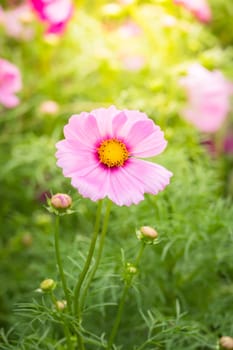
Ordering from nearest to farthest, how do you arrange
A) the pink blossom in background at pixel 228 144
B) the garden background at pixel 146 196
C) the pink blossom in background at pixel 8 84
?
the garden background at pixel 146 196, the pink blossom in background at pixel 8 84, the pink blossom in background at pixel 228 144

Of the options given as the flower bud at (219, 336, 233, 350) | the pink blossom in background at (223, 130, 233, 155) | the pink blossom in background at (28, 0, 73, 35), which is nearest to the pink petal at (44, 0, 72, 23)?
the pink blossom in background at (28, 0, 73, 35)

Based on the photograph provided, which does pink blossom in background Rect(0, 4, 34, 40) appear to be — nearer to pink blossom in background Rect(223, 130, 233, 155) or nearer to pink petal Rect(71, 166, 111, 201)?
pink blossom in background Rect(223, 130, 233, 155)

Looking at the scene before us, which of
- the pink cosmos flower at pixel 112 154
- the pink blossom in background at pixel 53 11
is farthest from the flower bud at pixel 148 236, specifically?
the pink blossom in background at pixel 53 11

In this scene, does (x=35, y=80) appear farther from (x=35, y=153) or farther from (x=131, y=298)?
(x=131, y=298)

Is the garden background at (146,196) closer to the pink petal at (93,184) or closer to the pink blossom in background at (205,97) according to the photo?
the pink blossom in background at (205,97)

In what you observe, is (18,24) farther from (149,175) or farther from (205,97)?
(149,175)

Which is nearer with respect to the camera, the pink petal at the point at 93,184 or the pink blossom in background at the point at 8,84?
the pink petal at the point at 93,184

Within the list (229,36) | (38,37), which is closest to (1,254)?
(38,37)
